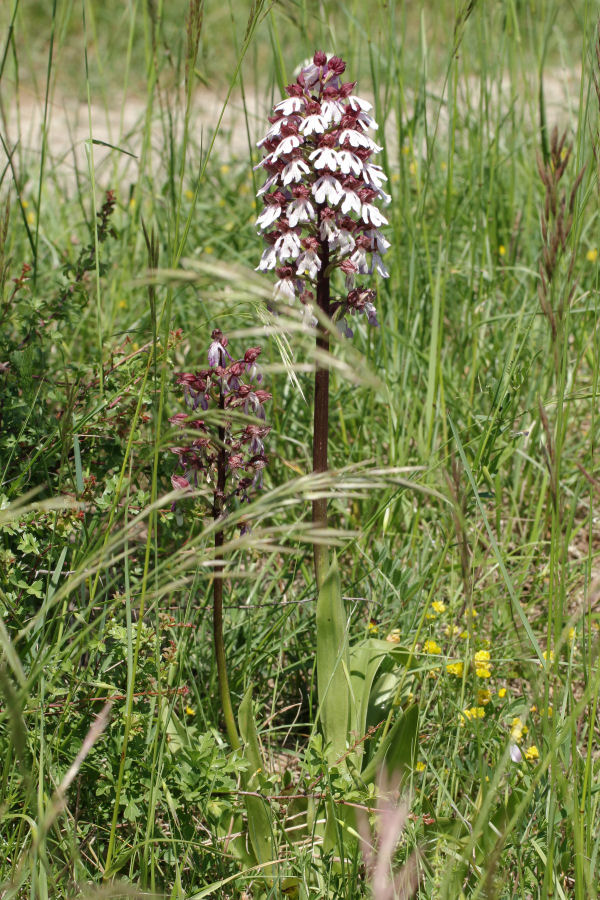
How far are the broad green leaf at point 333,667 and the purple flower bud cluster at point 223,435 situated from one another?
261 millimetres

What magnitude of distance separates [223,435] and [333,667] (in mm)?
500

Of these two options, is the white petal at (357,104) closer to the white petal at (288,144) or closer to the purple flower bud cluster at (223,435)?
the white petal at (288,144)

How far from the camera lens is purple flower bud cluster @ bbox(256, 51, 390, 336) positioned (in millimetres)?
1577

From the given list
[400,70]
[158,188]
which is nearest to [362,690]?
[400,70]

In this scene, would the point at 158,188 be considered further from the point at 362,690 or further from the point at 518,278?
the point at 362,690

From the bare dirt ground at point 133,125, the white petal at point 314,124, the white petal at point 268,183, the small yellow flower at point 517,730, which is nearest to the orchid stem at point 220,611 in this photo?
the white petal at point 268,183

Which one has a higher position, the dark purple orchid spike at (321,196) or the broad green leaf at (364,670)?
the dark purple orchid spike at (321,196)

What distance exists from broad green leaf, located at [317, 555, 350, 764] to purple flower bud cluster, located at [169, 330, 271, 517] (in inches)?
10.3

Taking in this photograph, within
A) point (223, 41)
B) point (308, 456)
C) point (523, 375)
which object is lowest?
point (308, 456)

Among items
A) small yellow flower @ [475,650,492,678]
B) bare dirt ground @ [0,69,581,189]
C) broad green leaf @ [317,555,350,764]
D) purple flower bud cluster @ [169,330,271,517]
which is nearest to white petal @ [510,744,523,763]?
small yellow flower @ [475,650,492,678]

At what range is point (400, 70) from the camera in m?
2.63

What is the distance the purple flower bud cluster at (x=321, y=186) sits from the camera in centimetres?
158

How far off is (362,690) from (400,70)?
1918 mm

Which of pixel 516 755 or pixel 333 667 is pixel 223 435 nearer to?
pixel 333 667
